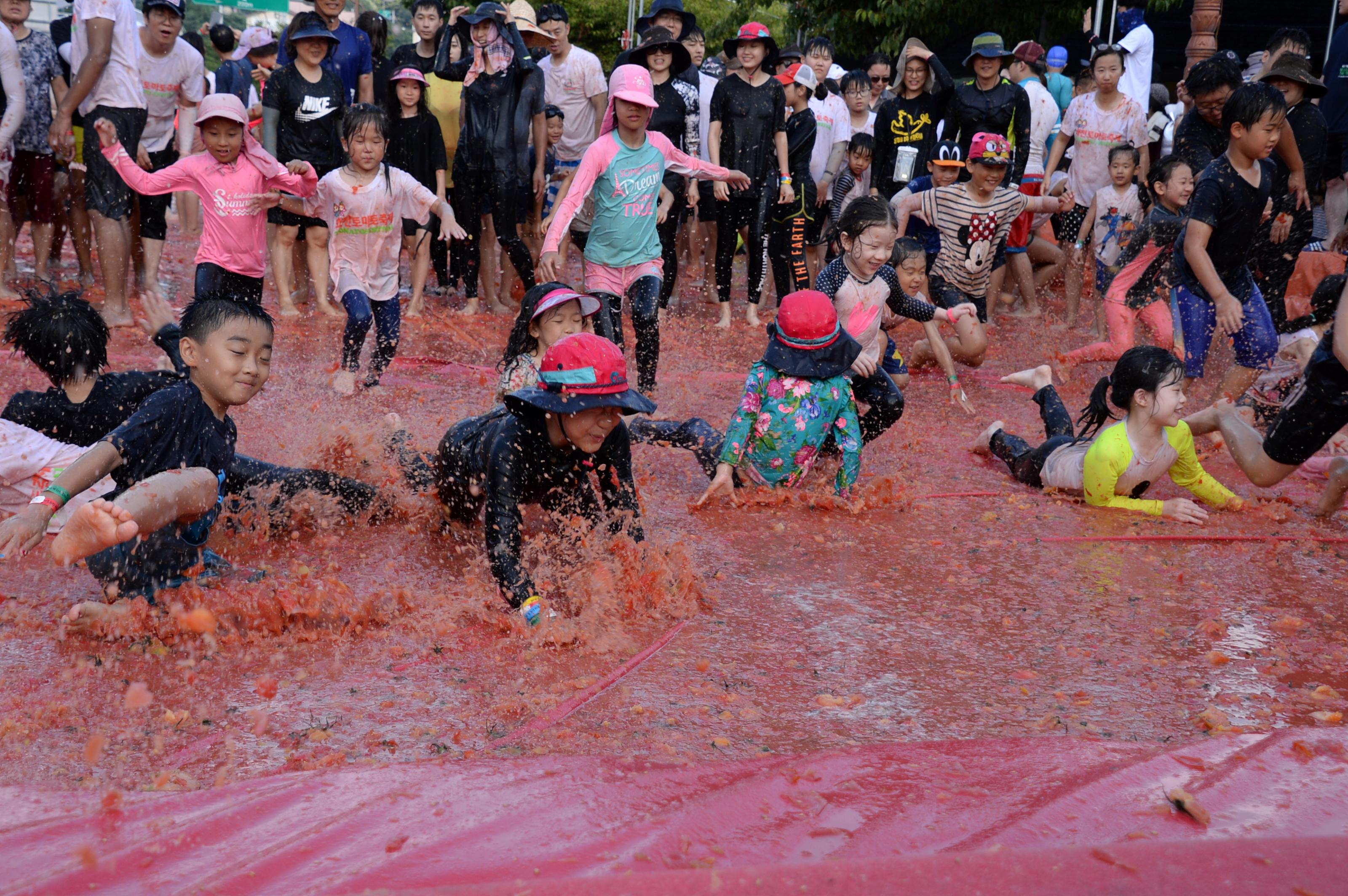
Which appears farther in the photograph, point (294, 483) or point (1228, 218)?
point (1228, 218)

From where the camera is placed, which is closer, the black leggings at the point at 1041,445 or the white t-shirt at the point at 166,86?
the black leggings at the point at 1041,445

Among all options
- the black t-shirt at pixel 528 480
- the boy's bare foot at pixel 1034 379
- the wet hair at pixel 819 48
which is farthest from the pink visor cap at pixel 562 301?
the wet hair at pixel 819 48

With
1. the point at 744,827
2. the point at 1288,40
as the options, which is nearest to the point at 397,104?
the point at 1288,40

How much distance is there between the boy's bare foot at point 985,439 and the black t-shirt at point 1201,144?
335 cm

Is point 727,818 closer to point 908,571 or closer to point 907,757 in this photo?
point 907,757

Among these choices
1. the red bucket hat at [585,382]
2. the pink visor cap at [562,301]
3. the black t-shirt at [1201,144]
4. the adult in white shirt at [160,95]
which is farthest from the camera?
the black t-shirt at [1201,144]

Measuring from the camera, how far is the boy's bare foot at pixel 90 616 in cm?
358

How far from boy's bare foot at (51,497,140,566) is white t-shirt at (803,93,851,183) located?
801 centimetres

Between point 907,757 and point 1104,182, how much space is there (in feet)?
28.6

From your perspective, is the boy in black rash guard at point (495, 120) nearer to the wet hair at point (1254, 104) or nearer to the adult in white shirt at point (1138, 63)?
the wet hair at point (1254, 104)

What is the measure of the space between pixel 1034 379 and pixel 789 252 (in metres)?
3.35

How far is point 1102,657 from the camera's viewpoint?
3.78 meters

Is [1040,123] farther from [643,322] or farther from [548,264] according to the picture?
[548,264]

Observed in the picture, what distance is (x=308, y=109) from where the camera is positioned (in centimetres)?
850
